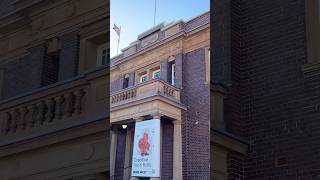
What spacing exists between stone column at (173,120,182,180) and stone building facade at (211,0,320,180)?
3335 millimetres

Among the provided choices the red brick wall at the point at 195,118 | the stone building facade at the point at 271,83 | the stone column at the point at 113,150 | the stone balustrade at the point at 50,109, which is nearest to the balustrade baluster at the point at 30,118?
the stone balustrade at the point at 50,109

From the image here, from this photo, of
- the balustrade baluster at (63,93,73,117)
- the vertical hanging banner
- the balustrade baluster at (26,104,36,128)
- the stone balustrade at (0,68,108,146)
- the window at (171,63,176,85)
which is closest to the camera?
the vertical hanging banner

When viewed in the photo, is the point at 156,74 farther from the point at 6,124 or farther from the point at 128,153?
the point at 6,124

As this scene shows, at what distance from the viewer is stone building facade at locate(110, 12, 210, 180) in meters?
1.57

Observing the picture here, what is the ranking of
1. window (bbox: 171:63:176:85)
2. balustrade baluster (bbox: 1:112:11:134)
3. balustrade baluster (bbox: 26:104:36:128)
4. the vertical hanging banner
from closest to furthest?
1. the vertical hanging banner
2. window (bbox: 171:63:176:85)
3. balustrade baluster (bbox: 1:112:11:134)
4. balustrade baluster (bbox: 26:104:36:128)

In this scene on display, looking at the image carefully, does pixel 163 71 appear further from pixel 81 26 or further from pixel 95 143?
pixel 81 26

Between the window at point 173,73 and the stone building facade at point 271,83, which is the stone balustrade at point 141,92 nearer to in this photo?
the window at point 173,73

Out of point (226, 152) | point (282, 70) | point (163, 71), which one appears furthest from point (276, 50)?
point (163, 71)

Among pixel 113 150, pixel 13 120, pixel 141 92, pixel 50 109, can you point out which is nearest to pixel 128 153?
pixel 113 150

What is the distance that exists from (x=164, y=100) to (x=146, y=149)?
0.14m

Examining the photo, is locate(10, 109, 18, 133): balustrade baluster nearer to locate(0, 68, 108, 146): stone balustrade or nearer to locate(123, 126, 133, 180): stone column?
locate(0, 68, 108, 146): stone balustrade

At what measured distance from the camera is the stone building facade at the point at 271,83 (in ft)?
16.2

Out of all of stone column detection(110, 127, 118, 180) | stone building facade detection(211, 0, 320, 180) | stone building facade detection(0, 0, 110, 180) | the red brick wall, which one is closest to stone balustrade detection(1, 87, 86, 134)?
stone building facade detection(0, 0, 110, 180)

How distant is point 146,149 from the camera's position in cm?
154
